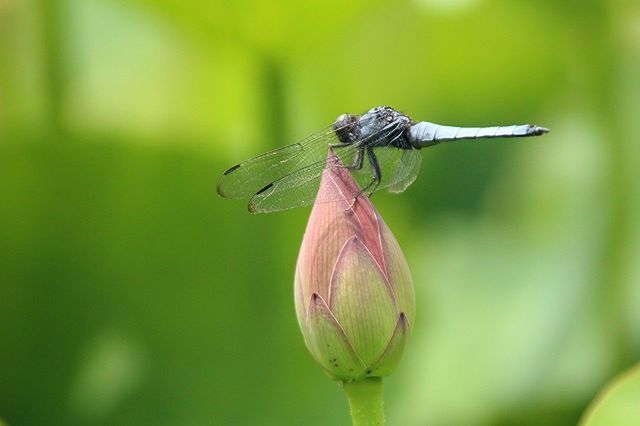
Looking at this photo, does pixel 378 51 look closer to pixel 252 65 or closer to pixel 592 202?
pixel 252 65

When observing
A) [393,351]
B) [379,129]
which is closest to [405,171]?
[379,129]

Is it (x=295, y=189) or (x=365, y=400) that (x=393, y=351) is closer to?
(x=365, y=400)

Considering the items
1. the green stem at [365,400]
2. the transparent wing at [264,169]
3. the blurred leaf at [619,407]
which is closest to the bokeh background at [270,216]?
the transparent wing at [264,169]

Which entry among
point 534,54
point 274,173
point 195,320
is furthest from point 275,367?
point 534,54

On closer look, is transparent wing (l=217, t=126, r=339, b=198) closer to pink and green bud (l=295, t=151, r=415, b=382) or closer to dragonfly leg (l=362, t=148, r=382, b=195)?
dragonfly leg (l=362, t=148, r=382, b=195)

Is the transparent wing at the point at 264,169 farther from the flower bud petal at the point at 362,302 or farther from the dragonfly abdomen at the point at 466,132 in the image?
the flower bud petal at the point at 362,302

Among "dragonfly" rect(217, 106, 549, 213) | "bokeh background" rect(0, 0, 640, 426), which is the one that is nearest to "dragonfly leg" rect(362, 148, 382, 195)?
"dragonfly" rect(217, 106, 549, 213)
